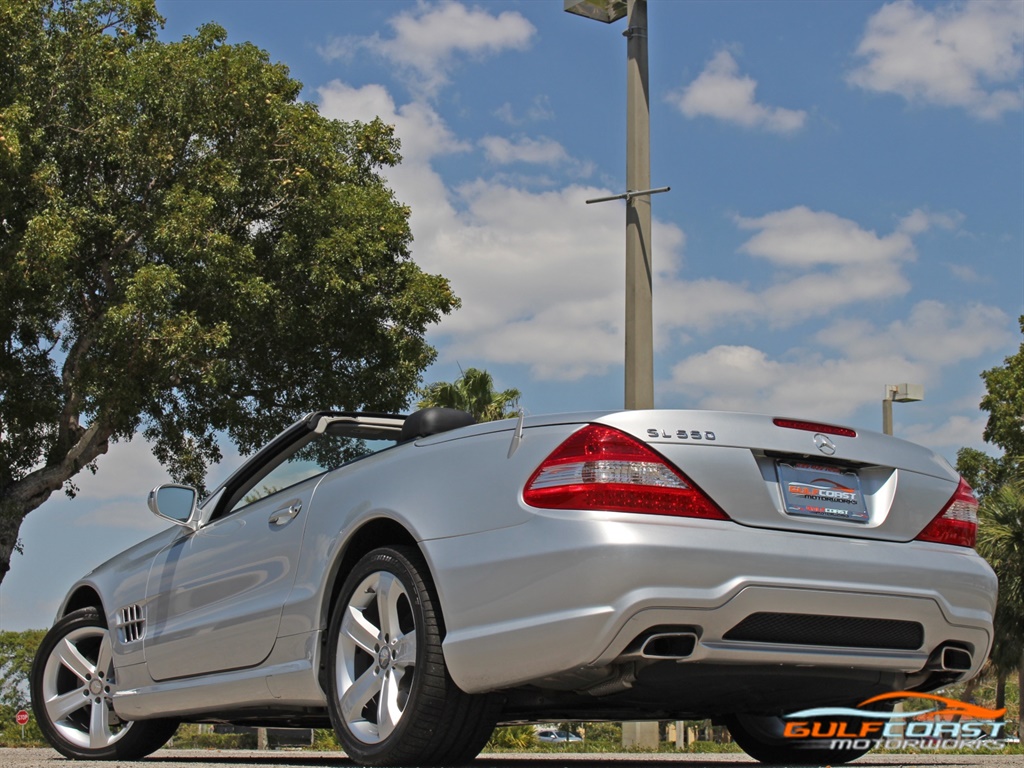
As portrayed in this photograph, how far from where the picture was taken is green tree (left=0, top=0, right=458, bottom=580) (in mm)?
18781

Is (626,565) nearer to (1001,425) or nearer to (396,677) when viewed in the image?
(396,677)

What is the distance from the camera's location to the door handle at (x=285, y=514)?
5090 mm

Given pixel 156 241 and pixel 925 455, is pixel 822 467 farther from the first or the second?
pixel 156 241

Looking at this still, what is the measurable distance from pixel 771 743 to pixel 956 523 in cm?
154

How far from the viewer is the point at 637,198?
32.8ft

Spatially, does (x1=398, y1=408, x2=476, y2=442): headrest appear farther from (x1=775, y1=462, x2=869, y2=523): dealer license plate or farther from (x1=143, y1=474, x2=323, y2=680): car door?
(x1=775, y1=462, x2=869, y2=523): dealer license plate

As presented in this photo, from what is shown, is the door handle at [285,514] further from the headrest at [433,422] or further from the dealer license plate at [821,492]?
the dealer license plate at [821,492]

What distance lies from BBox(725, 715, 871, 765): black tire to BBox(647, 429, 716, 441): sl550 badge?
1.95 m

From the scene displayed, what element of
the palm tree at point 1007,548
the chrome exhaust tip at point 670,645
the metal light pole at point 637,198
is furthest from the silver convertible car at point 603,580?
the palm tree at point 1007,548

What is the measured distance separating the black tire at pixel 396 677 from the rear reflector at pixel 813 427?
1.26 meters

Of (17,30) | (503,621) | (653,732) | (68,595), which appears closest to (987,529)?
(653,732)

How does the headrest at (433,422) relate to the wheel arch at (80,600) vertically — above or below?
above

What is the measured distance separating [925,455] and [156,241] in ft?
52.5

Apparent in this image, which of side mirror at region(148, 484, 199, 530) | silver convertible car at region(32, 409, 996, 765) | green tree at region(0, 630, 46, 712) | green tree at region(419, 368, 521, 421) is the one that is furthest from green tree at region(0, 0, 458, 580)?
green tree at region(0, 630, 46, 712)
